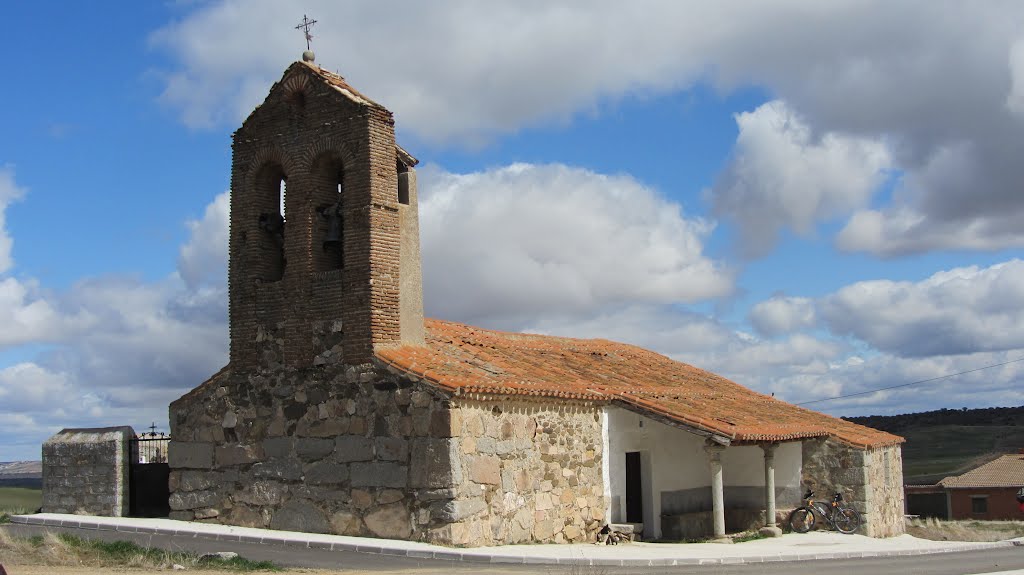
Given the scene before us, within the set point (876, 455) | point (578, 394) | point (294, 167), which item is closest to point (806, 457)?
point (876, 455)

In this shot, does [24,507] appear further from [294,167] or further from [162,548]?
[294,167]

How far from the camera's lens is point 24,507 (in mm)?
21094

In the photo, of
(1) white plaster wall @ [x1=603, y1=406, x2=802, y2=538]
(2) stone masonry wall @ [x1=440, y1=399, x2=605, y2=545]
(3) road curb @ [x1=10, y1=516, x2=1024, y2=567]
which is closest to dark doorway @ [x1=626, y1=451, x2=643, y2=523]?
(1) white plaster wall @ [x1=603, y1=406, x2=802, y2=538]

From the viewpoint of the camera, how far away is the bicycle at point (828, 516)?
846 inches

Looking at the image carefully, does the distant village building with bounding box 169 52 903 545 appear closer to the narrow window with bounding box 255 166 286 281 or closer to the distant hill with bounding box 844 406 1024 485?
the narrow window with bounding box 255 166 286 281

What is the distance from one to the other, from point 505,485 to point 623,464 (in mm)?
3747

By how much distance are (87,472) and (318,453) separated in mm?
5465

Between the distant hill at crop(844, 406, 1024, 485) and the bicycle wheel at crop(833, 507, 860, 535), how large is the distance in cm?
4317

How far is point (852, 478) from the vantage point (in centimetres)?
2216

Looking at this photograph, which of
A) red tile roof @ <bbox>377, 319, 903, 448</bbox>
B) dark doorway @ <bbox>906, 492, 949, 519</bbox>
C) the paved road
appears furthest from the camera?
dark doorway @ <bbox>906, 492, 949, 519</bbox>

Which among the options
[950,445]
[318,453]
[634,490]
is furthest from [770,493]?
[950,445]

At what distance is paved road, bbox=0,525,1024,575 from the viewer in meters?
13.8

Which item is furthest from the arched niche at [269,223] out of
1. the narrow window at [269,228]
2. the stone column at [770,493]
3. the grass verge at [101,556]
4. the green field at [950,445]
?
the green field at [950,445]

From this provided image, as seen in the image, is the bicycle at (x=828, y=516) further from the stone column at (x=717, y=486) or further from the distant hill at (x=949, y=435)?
the distant hill at (x=949, y=435)
